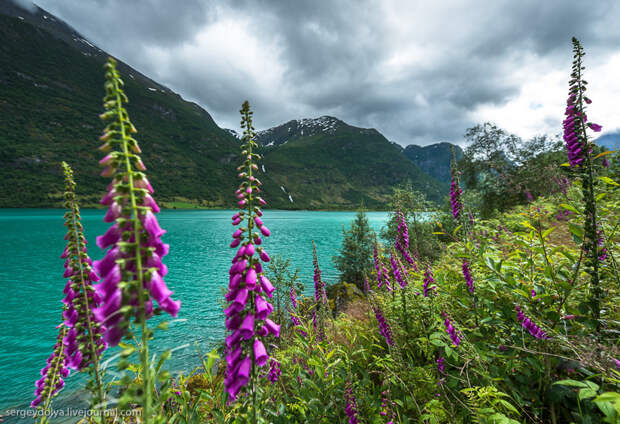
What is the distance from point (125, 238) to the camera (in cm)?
186

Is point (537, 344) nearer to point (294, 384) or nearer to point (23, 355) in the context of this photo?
point (294, 384)

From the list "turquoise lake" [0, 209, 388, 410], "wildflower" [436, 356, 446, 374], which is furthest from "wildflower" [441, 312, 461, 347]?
"turquoise lake" [0, 209, 388, 410]

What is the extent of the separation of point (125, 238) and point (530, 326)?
4538 mm

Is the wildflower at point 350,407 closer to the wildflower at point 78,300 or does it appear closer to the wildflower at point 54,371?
the wildflower at point 78,300

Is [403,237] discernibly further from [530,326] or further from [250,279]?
[250,279]

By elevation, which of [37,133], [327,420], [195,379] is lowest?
[195,379]

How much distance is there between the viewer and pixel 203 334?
15.4 m

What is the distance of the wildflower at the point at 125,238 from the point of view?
1.75 meters

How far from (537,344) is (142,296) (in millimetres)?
4481

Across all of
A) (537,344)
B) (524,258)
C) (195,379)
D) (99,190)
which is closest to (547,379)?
(537,344)

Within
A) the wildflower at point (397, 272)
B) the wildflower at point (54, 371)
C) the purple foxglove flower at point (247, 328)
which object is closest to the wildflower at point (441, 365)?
the wildflower at point (397, 272)

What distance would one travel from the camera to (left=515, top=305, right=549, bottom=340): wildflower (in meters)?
3.07

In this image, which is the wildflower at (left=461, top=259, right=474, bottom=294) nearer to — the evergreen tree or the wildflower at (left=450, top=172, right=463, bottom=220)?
the wildflower at (left=450, top=172, right=463, bottom=220)

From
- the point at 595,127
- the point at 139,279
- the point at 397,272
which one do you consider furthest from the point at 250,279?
the point at 595,127
